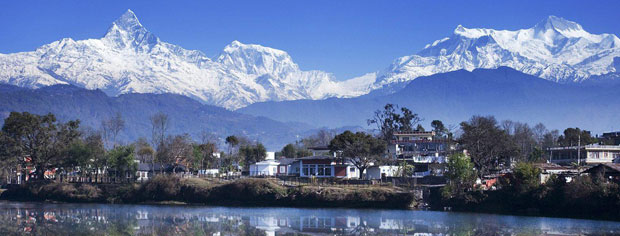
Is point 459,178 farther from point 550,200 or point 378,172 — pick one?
point 378,172

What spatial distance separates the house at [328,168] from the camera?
90.9 m

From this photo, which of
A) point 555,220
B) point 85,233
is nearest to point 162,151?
point 85,233

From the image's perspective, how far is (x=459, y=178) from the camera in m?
73.6

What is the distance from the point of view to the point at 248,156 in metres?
117

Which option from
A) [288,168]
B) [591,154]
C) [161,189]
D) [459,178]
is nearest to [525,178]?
[459,178]

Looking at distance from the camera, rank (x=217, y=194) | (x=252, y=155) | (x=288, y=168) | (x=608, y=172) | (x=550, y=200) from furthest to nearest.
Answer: (x=252, y=155)
(x=288, y=168)
(x=217, y=194)
(x=550, y=200)
(x=608, y=172)

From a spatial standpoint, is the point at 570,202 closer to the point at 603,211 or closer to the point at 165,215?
the point at 603,211

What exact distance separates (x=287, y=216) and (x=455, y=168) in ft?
58.9

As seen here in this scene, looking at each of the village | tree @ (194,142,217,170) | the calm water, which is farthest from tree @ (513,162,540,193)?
tree @ (194,142,217,170)

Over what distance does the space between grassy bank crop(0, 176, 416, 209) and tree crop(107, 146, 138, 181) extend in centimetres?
399

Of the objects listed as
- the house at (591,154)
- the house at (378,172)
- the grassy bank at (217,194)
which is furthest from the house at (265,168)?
the house at (591,154)

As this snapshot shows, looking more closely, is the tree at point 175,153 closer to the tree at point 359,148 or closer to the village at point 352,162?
the village at point 352,162

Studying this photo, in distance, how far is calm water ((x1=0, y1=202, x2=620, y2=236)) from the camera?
53656 millimetres

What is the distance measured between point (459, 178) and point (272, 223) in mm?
21985
